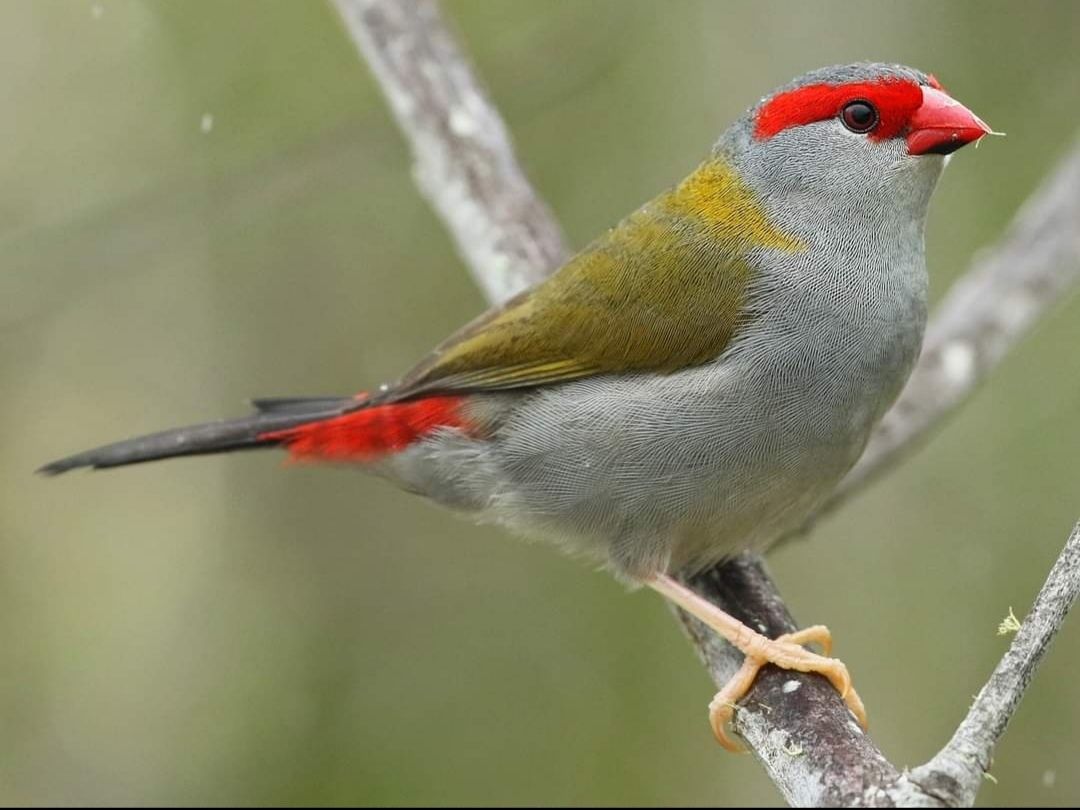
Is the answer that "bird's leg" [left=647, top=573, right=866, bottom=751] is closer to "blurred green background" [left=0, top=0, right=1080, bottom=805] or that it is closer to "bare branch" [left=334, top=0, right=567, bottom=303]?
"bare branch" [left=334, top=0, right=567, bottom=303]

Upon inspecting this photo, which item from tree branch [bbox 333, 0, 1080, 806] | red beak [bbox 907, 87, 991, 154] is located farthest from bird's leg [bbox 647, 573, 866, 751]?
red beak [bbox 907, 87, 991, 154]

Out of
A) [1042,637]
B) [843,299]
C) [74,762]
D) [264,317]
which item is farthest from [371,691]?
[1042,637]

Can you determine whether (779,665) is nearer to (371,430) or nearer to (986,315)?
(371,430)

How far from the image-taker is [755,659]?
2990 millimetres

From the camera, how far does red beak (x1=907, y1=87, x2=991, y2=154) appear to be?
3.15 metres

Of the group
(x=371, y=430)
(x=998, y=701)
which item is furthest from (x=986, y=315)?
(x=998, y=701)

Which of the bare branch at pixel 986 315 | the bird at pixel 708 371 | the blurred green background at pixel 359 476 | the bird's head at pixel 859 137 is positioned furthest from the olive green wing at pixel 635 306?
the blurred green background at pixel 359 476

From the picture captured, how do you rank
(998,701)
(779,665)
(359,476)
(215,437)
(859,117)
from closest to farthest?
(998,701), (779,665), (859,117), (215,437), (359,476)

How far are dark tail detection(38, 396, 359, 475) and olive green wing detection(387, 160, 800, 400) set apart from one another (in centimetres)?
25

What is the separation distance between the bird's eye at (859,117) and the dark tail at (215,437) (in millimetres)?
1448

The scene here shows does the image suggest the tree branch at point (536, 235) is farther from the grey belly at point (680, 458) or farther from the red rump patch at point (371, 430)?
the red rump patch at point (371, 430)

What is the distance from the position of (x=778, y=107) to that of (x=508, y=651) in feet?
9.35

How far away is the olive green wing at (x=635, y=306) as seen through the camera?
3.26m

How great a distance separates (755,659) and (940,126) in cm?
131
